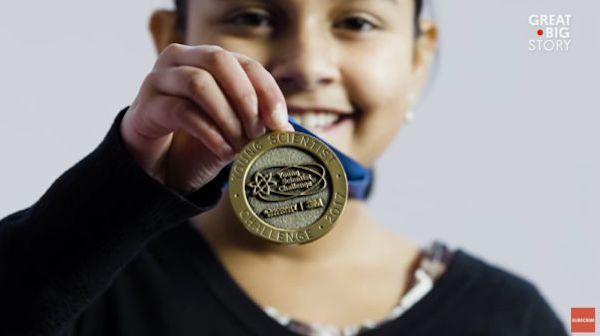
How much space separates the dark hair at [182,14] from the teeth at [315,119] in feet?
0.68

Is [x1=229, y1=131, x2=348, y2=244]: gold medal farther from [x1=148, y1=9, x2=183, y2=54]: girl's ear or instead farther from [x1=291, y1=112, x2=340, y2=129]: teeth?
[x1=148, y1=9, x2=183, y2=54]: girl's ear

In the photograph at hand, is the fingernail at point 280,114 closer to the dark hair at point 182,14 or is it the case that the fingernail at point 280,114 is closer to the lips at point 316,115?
the lips at point 316,115

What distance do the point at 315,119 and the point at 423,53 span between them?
0.88 ft

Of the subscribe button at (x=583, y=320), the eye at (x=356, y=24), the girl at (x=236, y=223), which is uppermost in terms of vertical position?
the eye at (x=356, y=24)

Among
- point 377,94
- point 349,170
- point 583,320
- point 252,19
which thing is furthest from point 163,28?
point 583,320

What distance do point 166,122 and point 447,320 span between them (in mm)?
517

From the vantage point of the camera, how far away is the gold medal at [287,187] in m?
0.73

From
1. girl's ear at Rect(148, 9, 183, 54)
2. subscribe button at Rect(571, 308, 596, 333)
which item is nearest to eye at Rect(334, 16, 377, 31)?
girl's ear at Rect(148, 9, 183, 54)

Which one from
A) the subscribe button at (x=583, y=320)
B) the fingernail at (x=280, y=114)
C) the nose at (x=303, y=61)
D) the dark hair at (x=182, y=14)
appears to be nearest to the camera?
the fingernail at (x=280, y=114)

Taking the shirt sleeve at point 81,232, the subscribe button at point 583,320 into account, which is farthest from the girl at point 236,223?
the subscribe button at point 583,320

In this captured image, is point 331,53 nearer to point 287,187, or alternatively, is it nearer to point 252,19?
point 252,19

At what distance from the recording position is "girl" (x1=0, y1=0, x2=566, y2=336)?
76 centimetres

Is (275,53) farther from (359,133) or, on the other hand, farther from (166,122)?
(166,122)

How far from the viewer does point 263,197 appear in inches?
29.1
